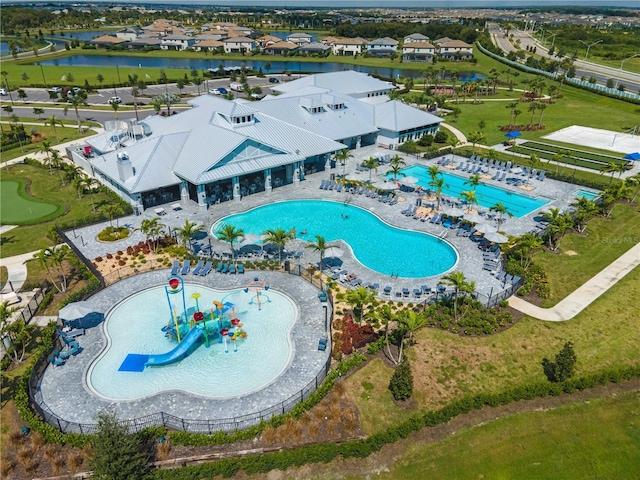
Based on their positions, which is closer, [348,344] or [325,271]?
[348,344]

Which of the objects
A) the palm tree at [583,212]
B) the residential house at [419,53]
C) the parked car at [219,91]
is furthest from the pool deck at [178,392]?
the residential house at [419,53]

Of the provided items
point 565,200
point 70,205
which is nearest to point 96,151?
point 70,205

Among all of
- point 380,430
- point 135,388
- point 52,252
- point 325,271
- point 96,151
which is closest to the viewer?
point 380,430

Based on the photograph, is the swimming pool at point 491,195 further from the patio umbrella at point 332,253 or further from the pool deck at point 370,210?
the patio umbrella at point 332,253

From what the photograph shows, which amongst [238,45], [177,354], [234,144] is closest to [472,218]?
[234,144]

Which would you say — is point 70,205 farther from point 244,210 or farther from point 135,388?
point 135,388

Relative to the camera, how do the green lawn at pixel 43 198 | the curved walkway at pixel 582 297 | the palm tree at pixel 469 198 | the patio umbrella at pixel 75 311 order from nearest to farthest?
the patio umbrella at pixel 75 311, the curved walkway at pixel 582 297, the green lawn at pixel 43 198, the palm tree at pixel 469 198
